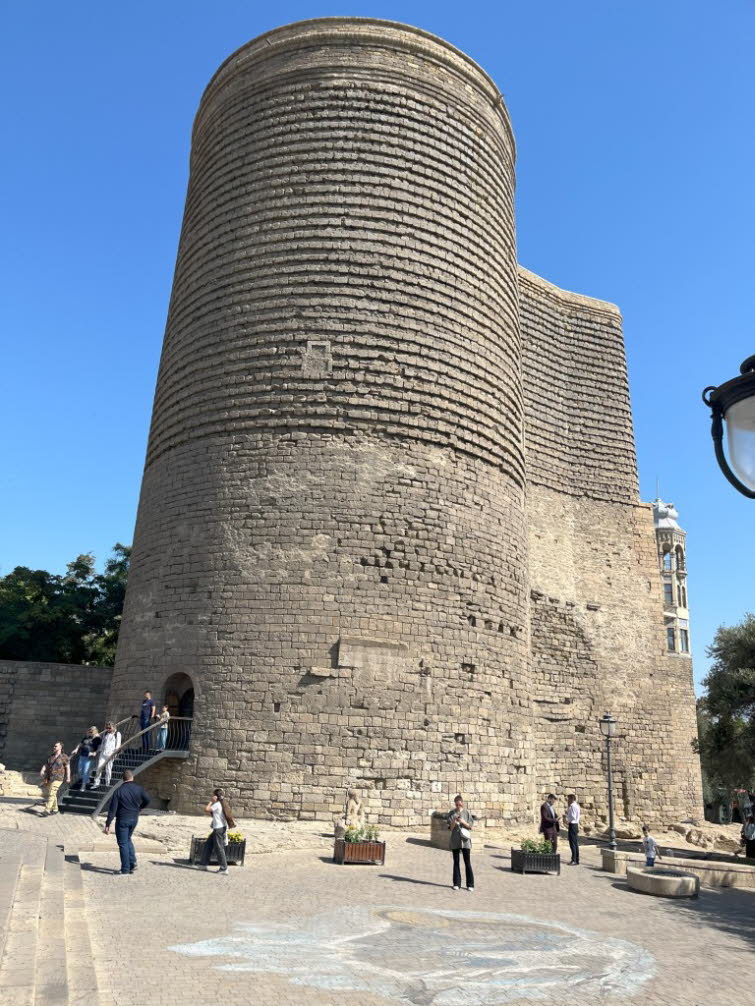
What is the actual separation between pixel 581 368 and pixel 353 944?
64.2 ft

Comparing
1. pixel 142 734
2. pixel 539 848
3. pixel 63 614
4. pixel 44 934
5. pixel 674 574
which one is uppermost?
pixel 674 574

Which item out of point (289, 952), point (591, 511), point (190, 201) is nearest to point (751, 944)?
point (289, 952)

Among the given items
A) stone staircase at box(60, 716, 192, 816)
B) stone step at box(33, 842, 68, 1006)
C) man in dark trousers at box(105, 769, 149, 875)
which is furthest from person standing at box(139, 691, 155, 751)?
stone step at box(33, 842, 68, 1006)

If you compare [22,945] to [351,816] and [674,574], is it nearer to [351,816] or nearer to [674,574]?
[351,816]

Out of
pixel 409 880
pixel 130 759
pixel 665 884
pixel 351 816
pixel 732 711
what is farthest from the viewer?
pixel 732 711

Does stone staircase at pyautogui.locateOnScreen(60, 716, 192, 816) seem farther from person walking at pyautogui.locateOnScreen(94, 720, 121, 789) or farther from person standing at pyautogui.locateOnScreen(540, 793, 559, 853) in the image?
person standing at pyautogui.locateOnScreen(540, 793, 559, 853)

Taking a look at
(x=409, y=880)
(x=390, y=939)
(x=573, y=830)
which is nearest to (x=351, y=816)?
(x=409, y=880)

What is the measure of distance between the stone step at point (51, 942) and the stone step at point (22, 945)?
0.18 ft

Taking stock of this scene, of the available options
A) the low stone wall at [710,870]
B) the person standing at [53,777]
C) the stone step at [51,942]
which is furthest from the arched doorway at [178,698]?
the low stone wall at [710,870]

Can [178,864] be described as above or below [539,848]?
below

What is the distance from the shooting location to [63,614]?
81.3ft

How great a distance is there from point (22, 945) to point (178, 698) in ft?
29.7

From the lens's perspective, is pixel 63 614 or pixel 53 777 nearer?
pixel 53 777

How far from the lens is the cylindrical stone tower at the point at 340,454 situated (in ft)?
41.9
